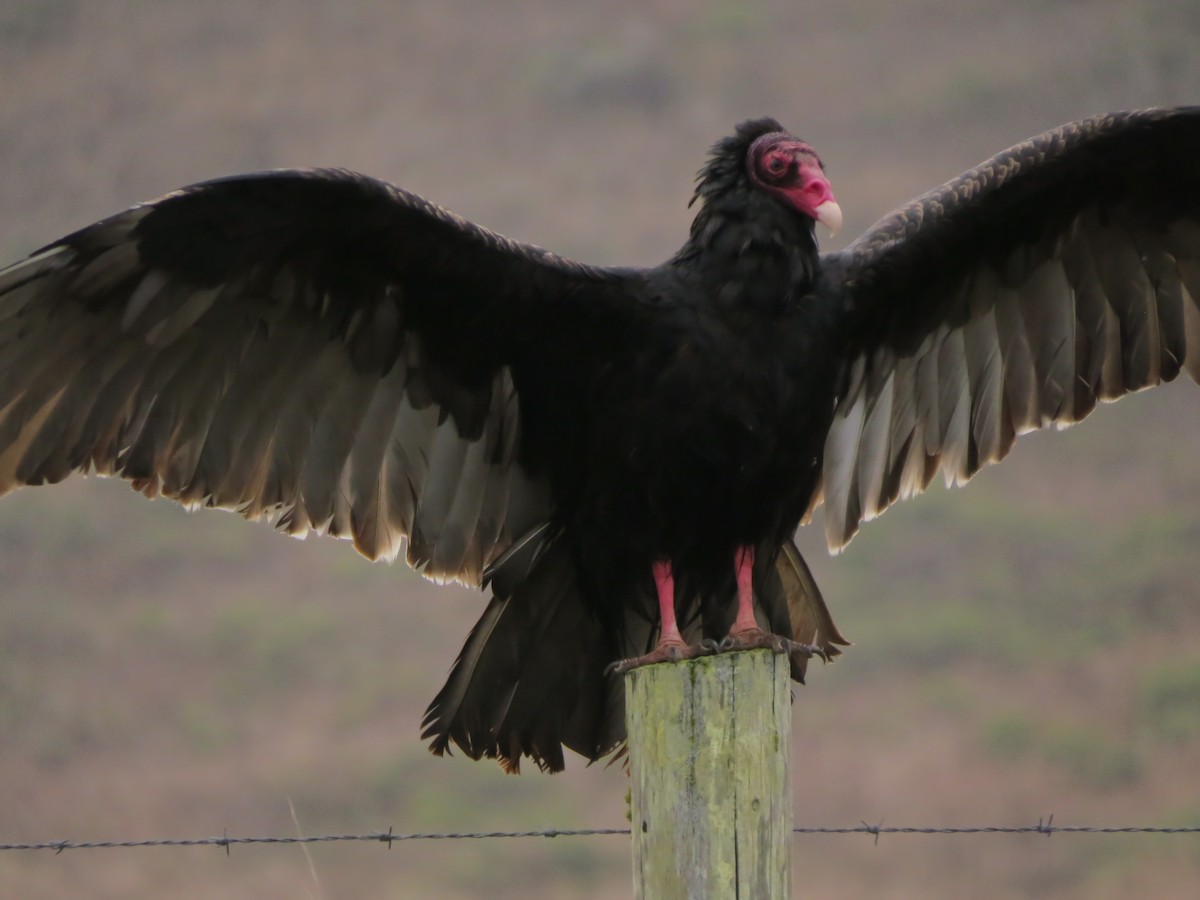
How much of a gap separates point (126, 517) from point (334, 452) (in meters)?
15.5

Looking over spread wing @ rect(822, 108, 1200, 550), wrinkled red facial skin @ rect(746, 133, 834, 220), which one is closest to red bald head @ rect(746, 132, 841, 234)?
wrinkled red facial skin @ rect(746, 133, 834, 220)

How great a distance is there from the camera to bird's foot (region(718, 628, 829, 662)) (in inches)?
168

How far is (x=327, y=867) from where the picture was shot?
14.0m

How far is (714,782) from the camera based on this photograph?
360cm

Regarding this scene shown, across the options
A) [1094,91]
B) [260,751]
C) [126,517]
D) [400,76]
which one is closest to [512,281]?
[260,751]

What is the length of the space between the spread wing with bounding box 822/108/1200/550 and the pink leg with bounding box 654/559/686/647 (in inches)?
25.0

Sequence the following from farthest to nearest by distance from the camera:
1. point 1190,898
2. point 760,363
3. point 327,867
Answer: point 327,867 → point 1190,898 → point 760,363

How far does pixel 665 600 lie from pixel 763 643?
1.98 ft

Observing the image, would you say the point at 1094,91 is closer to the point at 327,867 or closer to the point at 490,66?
the point at 490,66

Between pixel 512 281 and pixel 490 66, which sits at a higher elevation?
pixel 490 66

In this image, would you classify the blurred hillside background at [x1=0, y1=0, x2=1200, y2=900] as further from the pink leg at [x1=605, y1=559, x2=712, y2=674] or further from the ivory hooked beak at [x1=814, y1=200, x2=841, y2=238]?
the ivory hooked beak at [x1=814, y1=200, x2=841, y2=238]

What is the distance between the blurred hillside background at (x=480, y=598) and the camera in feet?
47.5

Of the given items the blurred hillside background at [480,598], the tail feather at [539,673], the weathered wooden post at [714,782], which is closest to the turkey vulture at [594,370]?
the tail feather at [539,673]

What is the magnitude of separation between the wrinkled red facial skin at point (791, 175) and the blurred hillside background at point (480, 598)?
3919 mm
